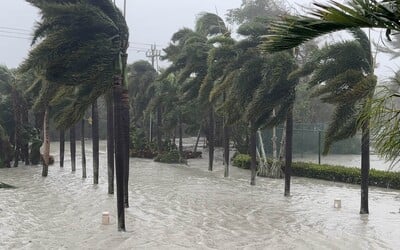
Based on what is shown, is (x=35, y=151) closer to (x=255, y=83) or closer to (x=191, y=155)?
(x=191, y=155)

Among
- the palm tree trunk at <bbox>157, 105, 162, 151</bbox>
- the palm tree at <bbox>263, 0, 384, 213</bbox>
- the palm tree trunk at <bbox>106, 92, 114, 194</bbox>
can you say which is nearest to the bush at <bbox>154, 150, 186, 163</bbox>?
the palm tree trunk at <bbox>157, 105, 162, 151</bbox>

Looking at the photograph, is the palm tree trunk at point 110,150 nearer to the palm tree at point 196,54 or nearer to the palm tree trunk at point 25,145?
the palm tree at point 196,54

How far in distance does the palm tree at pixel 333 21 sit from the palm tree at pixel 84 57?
254 inches

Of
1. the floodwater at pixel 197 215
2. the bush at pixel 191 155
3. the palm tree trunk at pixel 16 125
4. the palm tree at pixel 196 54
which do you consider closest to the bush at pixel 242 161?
the palm tree at pixel 196 54

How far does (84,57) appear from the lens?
9984 mm

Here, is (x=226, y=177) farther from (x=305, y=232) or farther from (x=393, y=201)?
(x=305, y=232)

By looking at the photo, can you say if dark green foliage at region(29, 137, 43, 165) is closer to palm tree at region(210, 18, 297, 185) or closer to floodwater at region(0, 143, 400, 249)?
floodwater at region(0, 143, 400, 249)

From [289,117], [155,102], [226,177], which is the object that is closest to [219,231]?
[289,117]

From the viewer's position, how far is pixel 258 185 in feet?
60.2

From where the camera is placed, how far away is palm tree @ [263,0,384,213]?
365 centimetres

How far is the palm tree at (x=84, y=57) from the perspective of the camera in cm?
1002

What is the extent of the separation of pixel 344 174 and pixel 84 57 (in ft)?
41.5

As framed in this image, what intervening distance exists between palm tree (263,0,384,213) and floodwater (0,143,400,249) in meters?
5.93

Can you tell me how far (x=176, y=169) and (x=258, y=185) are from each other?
640 cm
